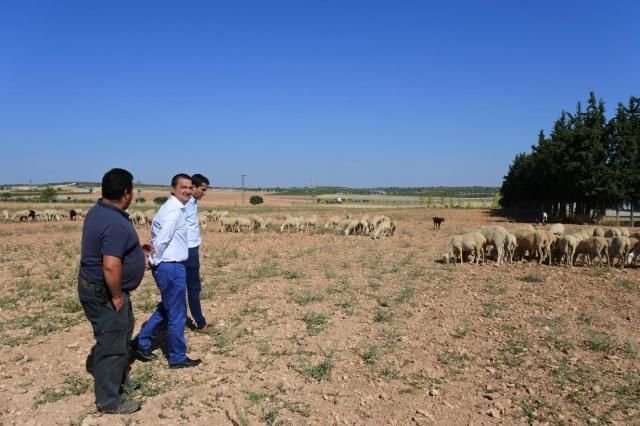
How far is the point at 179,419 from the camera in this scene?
4684 mm

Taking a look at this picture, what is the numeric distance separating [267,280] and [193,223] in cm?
504

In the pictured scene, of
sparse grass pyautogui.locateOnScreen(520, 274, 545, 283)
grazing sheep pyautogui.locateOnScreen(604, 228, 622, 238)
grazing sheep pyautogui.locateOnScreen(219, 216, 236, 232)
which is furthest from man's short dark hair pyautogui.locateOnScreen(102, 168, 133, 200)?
grazing sheep pyautogui.locateOnScreen(219, 216, 236, 232)

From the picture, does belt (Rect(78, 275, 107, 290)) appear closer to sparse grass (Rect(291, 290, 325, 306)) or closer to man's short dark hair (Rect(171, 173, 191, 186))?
man's short dark hair (Rect(171, 173, 191, 186))

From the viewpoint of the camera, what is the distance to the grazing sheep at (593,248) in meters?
14.1

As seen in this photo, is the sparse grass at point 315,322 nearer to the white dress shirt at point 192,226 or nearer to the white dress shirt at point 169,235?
the white dress shirt at point 192,226

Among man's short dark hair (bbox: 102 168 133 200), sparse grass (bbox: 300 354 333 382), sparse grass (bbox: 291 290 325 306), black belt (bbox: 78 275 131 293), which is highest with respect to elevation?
man's short dark hair (bbox: 102 168 133 200)

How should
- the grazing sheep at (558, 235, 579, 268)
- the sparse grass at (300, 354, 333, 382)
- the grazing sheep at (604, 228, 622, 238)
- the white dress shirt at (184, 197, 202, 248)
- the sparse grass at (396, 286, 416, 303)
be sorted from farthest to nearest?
the grazing sheep at (604, 228, 622, 238)
the grazing sheep at (558, 235, 579, 268)
the sparse grass at (396, 286, 416, 303)
the white dress shirt at (184, 197, 202, 248)
the sparse grass at (300, 354, 333, 382)

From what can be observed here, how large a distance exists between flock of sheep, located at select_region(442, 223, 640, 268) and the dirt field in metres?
2.23

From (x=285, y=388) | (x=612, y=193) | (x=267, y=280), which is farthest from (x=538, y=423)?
(x=612, y=193)

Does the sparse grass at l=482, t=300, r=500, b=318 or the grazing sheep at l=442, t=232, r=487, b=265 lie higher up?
the grazing sheep at l=442, t=232, r=487, b=265

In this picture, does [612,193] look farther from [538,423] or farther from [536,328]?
[538,423]

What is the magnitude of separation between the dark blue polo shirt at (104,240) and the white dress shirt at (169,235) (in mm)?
891

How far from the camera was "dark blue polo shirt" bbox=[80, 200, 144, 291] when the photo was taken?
4438mm

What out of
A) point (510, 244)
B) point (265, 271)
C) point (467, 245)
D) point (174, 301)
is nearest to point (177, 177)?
point (174, 301)
